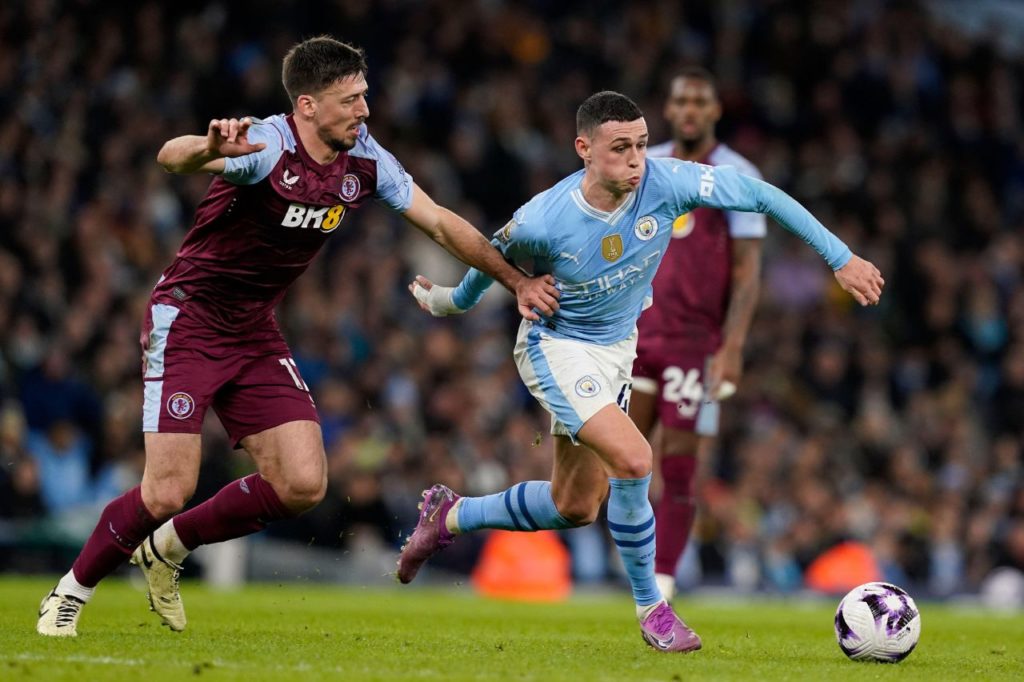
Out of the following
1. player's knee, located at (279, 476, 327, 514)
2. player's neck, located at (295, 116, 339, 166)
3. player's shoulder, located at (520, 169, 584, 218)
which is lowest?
player's knee, located at (279, 476, 327, 514)

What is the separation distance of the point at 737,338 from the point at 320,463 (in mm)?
3128

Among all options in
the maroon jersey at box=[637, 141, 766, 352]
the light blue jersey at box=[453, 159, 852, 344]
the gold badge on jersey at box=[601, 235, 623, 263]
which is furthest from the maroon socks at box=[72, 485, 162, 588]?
the maroon jersey at box=[637, 141, 766, 352]

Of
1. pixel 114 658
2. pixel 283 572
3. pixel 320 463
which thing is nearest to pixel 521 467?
pixel 283 572

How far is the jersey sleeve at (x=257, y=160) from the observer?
713 centimetres

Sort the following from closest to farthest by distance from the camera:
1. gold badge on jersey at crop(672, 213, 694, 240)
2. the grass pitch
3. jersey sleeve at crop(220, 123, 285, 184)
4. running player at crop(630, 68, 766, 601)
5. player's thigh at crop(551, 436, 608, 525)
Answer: the grass pitch < jersey sleeve at crop(220, 123, 285, 184) < player's thigh at crop(551, 436, 608, 525) < running player at crop(630, 68, 766, 601) < gold badge on jersey at crop(672, 213, 694, 240)

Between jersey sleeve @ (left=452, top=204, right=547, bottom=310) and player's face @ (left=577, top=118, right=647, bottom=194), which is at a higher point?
player's face @ (left=577, top=118, right=647, bottom=194)

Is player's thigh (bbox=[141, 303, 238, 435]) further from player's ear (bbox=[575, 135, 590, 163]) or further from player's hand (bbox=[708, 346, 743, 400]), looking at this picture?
player's hand (bbox=[708, 346, 743, 400])

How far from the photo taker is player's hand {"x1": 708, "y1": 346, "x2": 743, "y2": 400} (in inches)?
386

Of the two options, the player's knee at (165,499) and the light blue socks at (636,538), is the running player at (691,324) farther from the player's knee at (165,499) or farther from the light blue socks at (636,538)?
the player's knee at (165,499)

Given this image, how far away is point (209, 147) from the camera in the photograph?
6.80m

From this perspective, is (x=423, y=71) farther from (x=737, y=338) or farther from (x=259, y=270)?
(x=259, y=270)

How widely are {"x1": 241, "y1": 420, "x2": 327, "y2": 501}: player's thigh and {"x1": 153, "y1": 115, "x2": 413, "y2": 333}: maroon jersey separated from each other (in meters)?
0.55

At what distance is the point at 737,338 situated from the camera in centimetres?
981

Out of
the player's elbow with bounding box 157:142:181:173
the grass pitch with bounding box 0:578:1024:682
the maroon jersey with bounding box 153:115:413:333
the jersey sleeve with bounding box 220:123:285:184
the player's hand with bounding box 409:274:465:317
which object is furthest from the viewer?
the player's hand with bounding box 409:274:465:317
